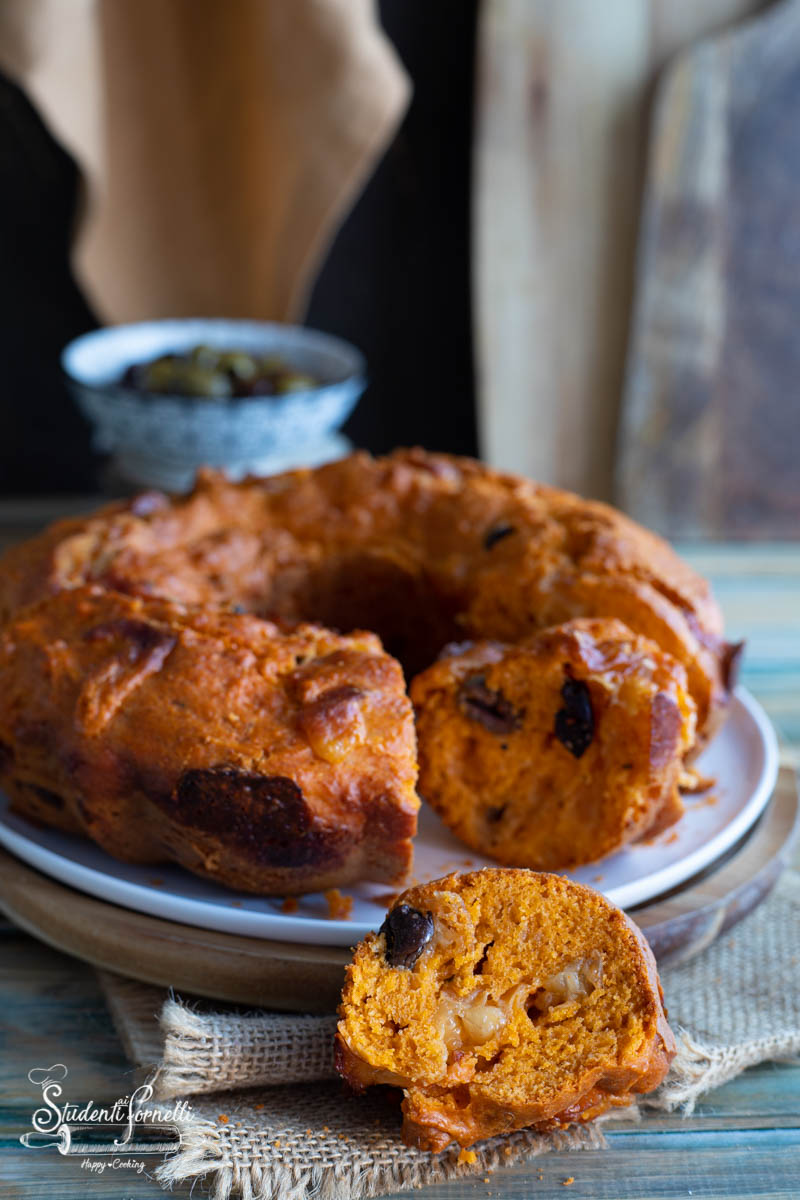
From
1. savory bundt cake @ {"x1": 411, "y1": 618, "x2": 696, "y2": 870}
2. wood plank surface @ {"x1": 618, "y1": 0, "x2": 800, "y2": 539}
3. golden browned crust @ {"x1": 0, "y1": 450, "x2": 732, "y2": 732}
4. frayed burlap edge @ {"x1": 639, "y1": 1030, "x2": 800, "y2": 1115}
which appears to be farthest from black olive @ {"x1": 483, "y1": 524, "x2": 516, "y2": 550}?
wood plank surface @ {"x1": 618, "y1": 0, "x2": 800, "y2": 539}

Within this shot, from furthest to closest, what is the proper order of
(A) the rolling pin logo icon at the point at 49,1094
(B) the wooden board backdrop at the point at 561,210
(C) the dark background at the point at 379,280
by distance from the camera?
(C) the dark background at the point at 379,280
(B) the wooden board backdrop at the point at 561,210
(A) the rolling pin logo icon at the point at 49,1094

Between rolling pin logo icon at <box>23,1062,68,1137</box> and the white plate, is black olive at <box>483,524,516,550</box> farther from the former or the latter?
rolling pin logo icon at <box>23,1062,68,1137</box>

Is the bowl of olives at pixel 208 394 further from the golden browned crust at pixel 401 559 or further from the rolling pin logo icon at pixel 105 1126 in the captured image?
the rolling pin logo icon at pixel 105 1126

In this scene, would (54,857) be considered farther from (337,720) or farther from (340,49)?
(340,49)

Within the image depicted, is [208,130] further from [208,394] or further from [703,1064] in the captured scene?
[703,1064]

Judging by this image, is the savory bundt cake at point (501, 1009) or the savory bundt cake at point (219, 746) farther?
the savory bundt cake at point (219, 746)

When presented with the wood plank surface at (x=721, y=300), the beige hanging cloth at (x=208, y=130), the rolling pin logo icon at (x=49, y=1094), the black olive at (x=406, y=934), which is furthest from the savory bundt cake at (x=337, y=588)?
the wood plank surface at (x=721, y=300)
